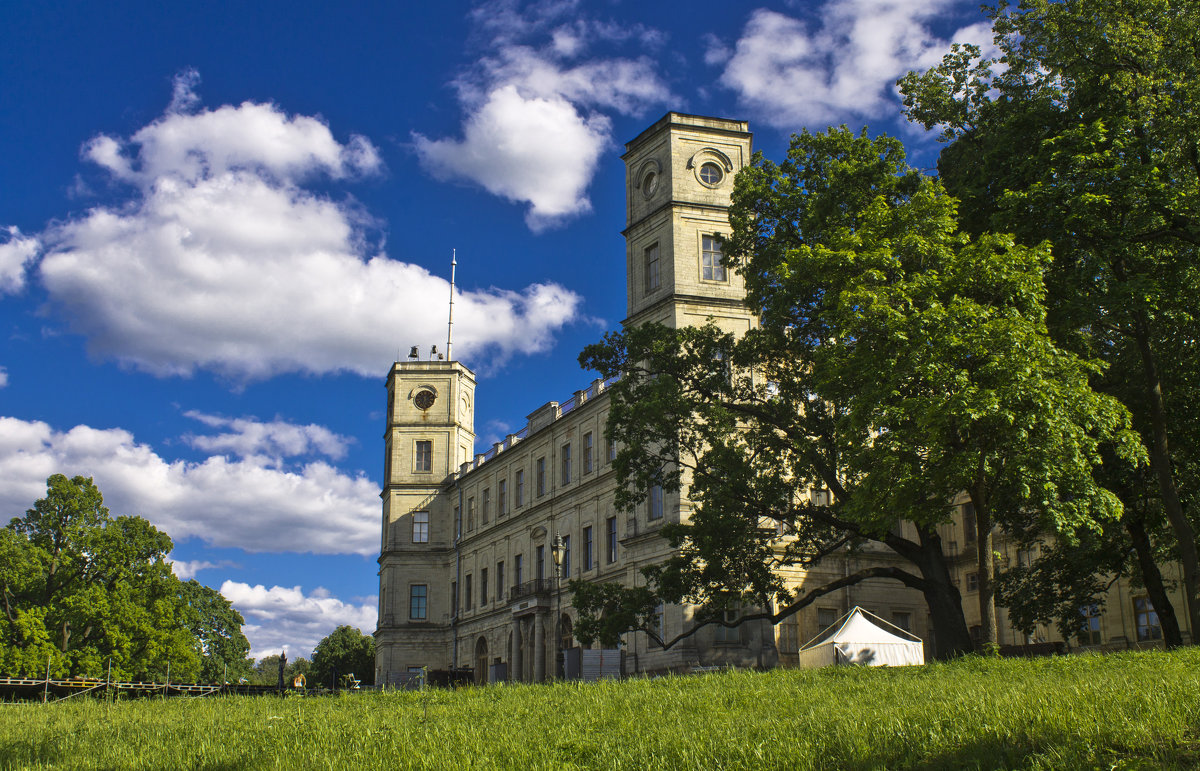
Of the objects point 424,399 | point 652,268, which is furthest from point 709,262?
point 424,399

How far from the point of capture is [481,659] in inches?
2320

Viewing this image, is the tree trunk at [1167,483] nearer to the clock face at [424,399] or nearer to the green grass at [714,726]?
the green grass at [714,726]

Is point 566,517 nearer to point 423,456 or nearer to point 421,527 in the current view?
point 421,527

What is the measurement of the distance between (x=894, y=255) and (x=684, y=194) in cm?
1975

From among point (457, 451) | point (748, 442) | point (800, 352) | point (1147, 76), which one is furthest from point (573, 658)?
point (457, 451)

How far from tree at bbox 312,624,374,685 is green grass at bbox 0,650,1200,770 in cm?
6909

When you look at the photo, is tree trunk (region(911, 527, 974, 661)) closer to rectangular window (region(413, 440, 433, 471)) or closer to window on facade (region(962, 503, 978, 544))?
window on facade (region(962, 503, 978, 544))

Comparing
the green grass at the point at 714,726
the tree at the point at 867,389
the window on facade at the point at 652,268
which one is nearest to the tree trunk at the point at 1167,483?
the tree at the point at 867,389

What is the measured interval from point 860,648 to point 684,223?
19.8 meters

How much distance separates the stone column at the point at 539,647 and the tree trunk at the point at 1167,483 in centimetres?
3252

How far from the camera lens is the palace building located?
38750 mm

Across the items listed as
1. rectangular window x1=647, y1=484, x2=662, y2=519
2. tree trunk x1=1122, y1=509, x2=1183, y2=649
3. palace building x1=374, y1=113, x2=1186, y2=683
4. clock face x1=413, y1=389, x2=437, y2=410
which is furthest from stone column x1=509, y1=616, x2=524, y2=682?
tree trunk x1=1122, y1=509, x2=1183, y2=649

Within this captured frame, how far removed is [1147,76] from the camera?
2153 cm

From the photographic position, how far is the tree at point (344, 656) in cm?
8562
